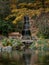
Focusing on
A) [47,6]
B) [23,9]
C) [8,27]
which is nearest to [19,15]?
[23,9]

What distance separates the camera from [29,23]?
24.2 m

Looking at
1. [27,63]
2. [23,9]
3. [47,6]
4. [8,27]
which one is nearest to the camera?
[27,63]

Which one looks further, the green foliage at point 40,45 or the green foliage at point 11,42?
the green foliage at point 11,42

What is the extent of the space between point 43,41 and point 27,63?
6.54 meters

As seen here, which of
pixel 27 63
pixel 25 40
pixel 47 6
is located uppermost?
pixel 47 6

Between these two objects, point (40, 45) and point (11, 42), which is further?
point (11, 42)

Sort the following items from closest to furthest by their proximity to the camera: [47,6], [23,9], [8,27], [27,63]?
[27,63] → [23,9] → [47,6] → [8,27]

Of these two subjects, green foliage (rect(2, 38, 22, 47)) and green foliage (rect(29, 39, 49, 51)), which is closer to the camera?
green foliage (rect(29, 39, 49, 51))

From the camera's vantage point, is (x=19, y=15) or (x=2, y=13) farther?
(x=2, y=13)

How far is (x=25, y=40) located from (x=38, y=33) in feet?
4.11

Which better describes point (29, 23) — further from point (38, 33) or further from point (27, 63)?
point (27, 63)

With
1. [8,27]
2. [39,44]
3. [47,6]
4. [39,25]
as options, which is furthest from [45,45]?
[8,27]

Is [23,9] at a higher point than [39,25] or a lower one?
higher

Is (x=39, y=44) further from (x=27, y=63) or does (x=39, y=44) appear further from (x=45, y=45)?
(x=27, y=63)
